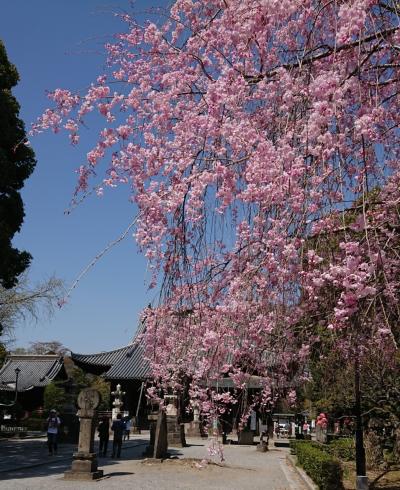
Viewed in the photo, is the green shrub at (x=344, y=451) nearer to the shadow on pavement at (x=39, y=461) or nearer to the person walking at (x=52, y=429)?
the shadow on pavement at (x=39, y=461)

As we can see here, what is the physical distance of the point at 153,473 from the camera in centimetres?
1480

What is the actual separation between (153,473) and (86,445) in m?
2.18

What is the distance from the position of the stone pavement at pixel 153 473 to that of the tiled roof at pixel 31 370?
17540 millimetres

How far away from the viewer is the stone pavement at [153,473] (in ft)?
40.7

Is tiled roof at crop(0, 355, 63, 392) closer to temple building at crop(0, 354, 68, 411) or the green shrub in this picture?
temple building at crop(0, 354, 68, 411)

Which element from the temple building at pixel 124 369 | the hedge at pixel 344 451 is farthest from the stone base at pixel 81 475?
the temple building at pixel 124 369

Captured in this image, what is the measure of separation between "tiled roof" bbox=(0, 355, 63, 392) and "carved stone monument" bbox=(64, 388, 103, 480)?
78.5ft

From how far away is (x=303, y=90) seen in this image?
14.8 feet

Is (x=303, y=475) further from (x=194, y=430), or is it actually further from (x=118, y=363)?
(x=118, y=363)

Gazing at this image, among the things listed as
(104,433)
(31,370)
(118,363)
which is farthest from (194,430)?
(31,370)

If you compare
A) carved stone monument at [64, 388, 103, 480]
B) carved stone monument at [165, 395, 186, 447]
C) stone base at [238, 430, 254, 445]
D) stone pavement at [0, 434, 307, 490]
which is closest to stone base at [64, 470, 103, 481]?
carved stone monument at [64, 388, 103, 480]

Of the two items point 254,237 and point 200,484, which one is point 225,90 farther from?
point 200,484

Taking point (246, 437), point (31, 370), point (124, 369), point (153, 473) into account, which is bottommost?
point (153, 473)

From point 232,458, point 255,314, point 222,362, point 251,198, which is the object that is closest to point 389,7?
point 251,198
